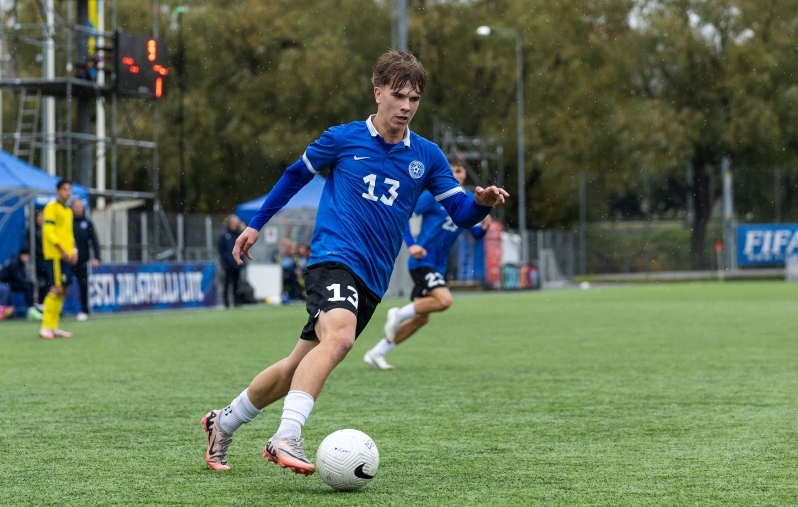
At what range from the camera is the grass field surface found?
17.4 ft

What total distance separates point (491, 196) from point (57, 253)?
11.1 metres

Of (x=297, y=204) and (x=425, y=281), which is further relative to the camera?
(x=297, y=204)

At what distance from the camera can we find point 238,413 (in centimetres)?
575

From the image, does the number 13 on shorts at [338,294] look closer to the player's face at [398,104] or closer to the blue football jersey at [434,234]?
the player's face at [398,104]

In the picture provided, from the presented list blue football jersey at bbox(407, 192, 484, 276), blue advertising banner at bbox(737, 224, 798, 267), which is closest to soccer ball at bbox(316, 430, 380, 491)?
blue football jersey at bbox(407, 192, 484, 276)

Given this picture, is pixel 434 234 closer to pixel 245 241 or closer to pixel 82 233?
pixel 245 241

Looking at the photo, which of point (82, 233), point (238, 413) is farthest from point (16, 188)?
point (238, 413)

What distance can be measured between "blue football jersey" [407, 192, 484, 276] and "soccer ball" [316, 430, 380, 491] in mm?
6258

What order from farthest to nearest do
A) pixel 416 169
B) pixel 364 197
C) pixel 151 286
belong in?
pixel 151 286
pixel 416 169
pixel 364 197

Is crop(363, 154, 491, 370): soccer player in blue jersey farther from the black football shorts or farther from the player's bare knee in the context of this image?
the black football shorts

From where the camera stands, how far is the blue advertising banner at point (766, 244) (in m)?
43.4

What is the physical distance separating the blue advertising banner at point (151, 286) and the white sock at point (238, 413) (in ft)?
53.3

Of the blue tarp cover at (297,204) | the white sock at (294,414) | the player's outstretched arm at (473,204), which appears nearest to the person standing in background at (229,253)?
the blue tarp cover at (297,204)

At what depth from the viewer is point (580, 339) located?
605 inches
